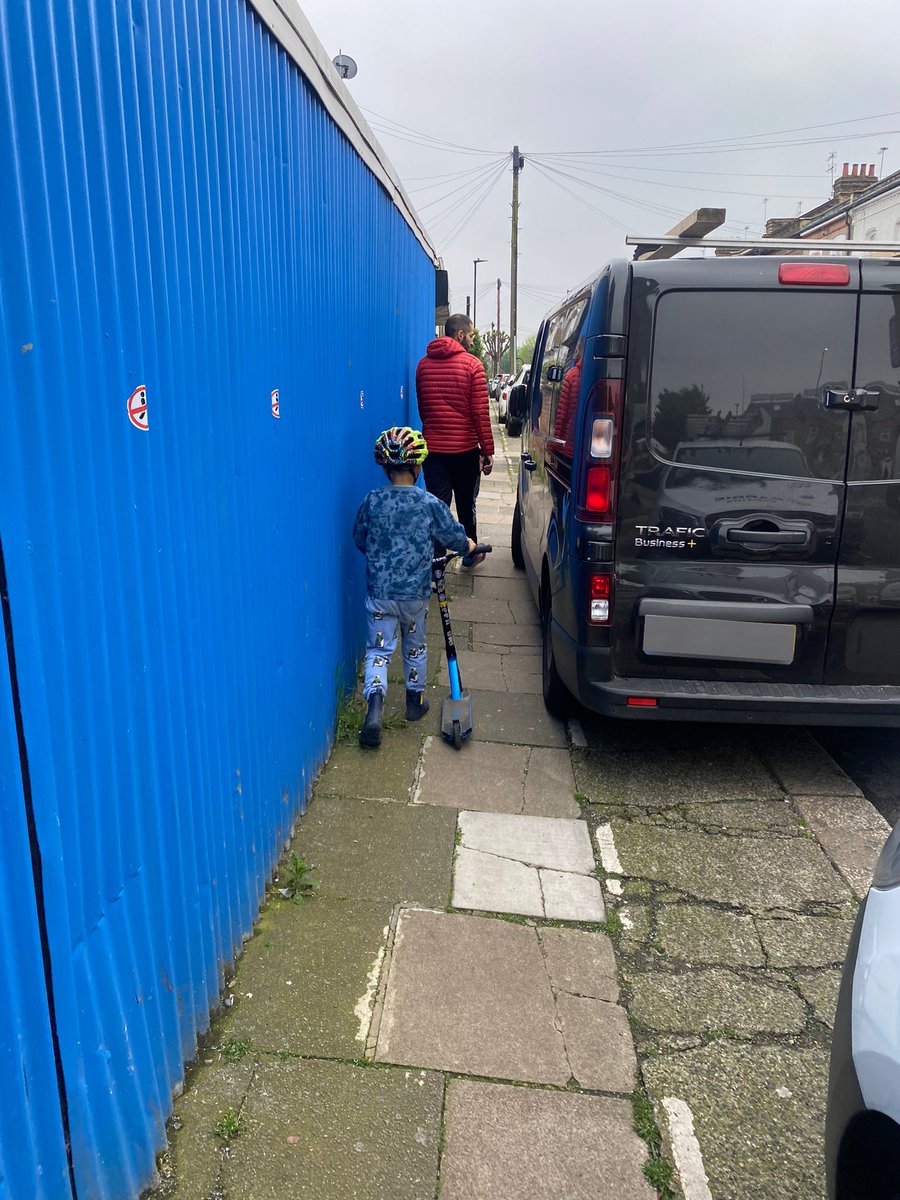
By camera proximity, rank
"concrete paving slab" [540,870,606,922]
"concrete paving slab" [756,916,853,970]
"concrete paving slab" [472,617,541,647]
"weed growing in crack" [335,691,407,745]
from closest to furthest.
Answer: "concrete paving slab" [756,916,853,970] < "concrete paving slab" [540,870,606,922] < "weed growing in crack" [335,691,407,745] < "concrete paving slab" [472,617,541,647]

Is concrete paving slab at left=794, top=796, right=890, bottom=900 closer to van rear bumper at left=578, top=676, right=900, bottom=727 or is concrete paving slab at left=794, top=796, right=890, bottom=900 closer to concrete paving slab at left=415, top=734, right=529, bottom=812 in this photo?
van rear bumper at left=578, top=676, right=900, bottom=727

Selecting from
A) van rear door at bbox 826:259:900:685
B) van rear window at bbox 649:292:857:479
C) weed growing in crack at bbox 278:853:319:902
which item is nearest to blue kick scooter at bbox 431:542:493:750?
weed growing in crack at bbox 278:853:319:902

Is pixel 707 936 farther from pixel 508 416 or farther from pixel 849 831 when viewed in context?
pixel 508 416

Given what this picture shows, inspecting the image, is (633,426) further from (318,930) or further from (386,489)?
(318,930)

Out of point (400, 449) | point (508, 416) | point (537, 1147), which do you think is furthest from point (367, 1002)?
point (508, 416)

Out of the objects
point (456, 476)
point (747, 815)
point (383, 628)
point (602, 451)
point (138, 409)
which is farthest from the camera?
point (456, 476)

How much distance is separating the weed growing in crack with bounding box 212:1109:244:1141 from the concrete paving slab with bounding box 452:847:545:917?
1.14 m

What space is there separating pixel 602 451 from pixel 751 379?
69cm

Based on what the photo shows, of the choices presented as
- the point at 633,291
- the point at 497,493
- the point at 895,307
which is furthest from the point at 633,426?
the point at 497,493

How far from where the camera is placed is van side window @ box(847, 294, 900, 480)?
3662 mm

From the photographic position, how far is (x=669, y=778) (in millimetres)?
4359

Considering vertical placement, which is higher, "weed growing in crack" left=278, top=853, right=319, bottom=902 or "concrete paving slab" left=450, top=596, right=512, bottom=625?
"concrete paving slab" left=450, top=596, right=512, bottom=625

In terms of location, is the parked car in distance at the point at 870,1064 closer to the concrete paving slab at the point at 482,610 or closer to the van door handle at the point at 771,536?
the van door handle at the point at 771,536

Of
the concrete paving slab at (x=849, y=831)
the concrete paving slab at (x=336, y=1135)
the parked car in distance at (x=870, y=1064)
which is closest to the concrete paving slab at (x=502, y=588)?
the concrete paving slab at (x=849, y=831)
